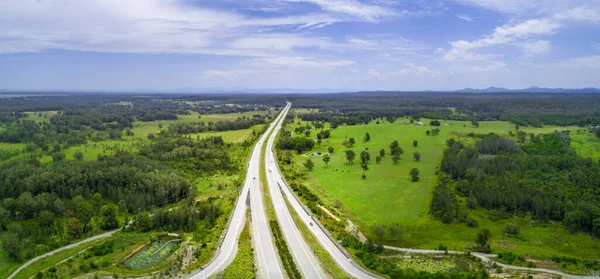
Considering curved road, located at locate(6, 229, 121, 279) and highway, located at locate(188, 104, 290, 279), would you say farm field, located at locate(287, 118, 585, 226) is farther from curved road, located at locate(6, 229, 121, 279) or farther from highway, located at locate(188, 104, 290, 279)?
curved road, located at locate(6, 229, 121, 279)

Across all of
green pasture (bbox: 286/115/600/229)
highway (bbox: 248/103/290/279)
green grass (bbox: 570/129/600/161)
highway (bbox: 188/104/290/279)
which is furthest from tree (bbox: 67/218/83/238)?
green grass (bbox: 570/129/600/161)

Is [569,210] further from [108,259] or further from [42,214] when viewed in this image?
[42,214]

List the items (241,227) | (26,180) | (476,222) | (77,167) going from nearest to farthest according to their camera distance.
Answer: (241,227), (476,222), (26,180), (77,167)

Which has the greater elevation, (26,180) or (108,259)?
(26,180)

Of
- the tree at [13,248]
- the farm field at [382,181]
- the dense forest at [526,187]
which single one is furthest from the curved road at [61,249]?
the dense forest at [526,187]

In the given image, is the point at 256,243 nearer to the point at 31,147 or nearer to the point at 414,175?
the point at 414,175

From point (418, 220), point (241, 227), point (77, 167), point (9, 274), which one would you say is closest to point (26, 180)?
point (77, 167)

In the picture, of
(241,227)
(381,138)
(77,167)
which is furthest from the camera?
(381,138)
